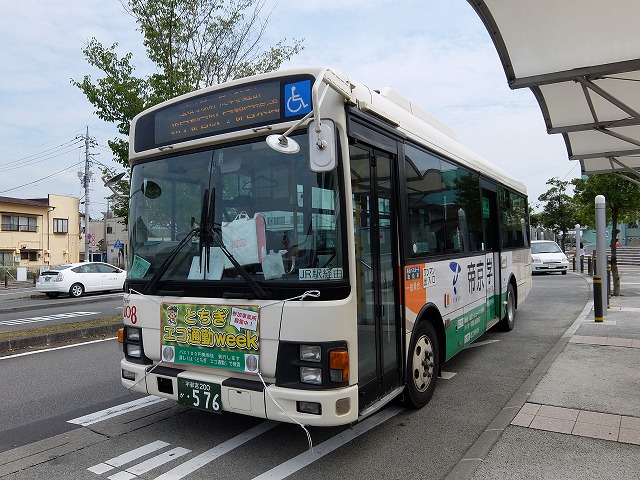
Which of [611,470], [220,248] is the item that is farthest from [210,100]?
[611,470]

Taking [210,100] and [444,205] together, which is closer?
[210,100]

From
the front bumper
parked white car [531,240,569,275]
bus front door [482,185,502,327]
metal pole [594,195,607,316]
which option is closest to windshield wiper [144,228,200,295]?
the front bumper

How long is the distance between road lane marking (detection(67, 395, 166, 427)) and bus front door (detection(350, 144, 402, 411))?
250cm

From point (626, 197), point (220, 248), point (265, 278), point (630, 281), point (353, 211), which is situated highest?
point (626, 197)

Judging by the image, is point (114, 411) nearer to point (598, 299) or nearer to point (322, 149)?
point (322, 149)

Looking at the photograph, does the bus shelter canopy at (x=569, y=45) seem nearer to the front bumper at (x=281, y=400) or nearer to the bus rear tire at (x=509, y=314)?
the bus rear tire at (x=509, y=314)

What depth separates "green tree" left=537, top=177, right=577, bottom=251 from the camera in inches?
1620

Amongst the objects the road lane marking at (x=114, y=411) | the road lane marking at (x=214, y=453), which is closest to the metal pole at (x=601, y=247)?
the road lane marking at (x=214, y=453)

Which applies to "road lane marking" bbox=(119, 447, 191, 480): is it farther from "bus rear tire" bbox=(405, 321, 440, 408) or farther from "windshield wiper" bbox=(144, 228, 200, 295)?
"bus rear tire" bbox=(405, 321, 440, 408)

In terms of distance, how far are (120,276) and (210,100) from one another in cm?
1989

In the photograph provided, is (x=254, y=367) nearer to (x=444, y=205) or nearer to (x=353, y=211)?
(x=353, y=211)

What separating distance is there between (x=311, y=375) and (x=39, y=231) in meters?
50.2

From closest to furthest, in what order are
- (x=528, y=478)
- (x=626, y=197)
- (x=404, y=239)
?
1. (x=528, y=478)
2. (x=404, y=239)
3. (x=626, y=197)

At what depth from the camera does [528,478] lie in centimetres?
361
